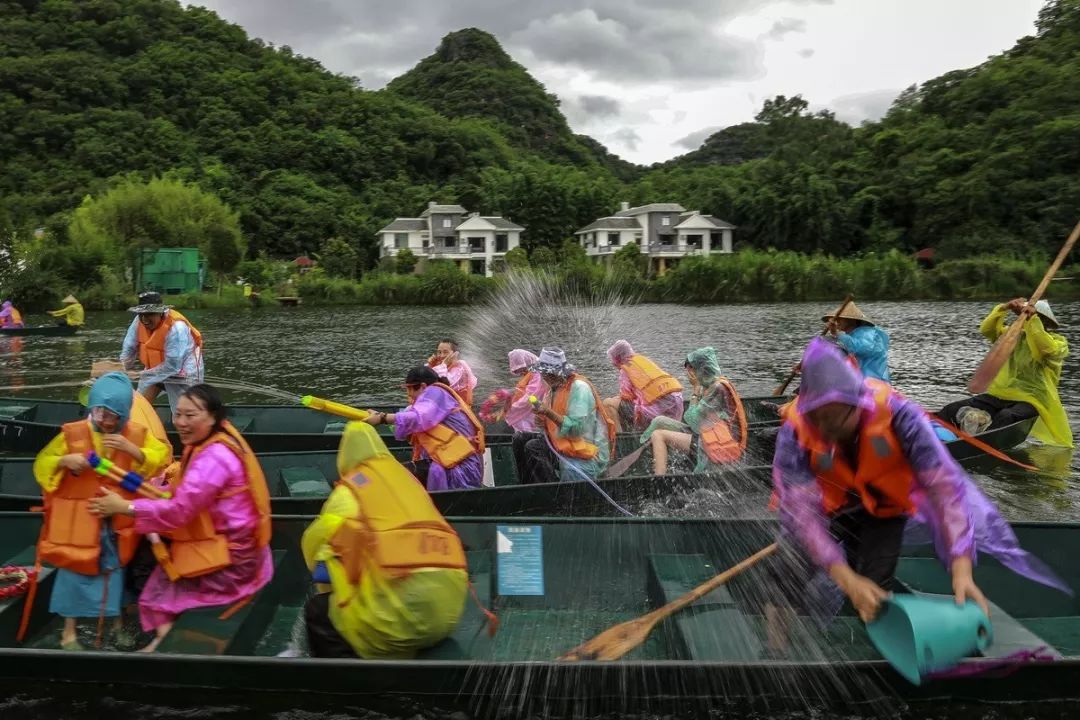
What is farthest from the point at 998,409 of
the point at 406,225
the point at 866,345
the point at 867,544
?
the point at 406,225

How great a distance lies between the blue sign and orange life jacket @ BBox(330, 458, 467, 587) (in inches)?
64.5

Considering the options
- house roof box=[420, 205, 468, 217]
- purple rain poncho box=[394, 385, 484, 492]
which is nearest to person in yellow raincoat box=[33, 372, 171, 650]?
purple rain poncho box=[394, 385, 484, 492]

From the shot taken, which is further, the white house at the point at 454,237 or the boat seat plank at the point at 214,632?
the white house at the point at 454,237

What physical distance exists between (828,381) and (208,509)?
3123 millimetres

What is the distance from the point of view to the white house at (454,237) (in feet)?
225

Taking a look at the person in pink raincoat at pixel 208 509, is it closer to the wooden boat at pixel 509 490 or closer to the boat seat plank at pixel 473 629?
the boat seat plank at pixel 473 629

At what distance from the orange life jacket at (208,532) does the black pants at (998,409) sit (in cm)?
867

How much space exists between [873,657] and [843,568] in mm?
1177

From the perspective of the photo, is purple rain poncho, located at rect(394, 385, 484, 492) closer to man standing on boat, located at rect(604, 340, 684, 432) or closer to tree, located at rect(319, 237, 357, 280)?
man standing on boat, located at rect(604, 340, 684, 432)

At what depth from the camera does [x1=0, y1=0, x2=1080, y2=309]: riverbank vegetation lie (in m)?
48.1

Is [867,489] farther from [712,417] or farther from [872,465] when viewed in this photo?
[712,417]

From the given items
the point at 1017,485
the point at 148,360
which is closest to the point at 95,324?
the point at 148,360

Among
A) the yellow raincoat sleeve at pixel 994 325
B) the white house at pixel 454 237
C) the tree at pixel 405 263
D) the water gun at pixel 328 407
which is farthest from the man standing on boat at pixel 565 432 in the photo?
the white house at pixel 454 237

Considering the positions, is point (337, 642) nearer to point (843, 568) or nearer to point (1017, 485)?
point (843, 568)
